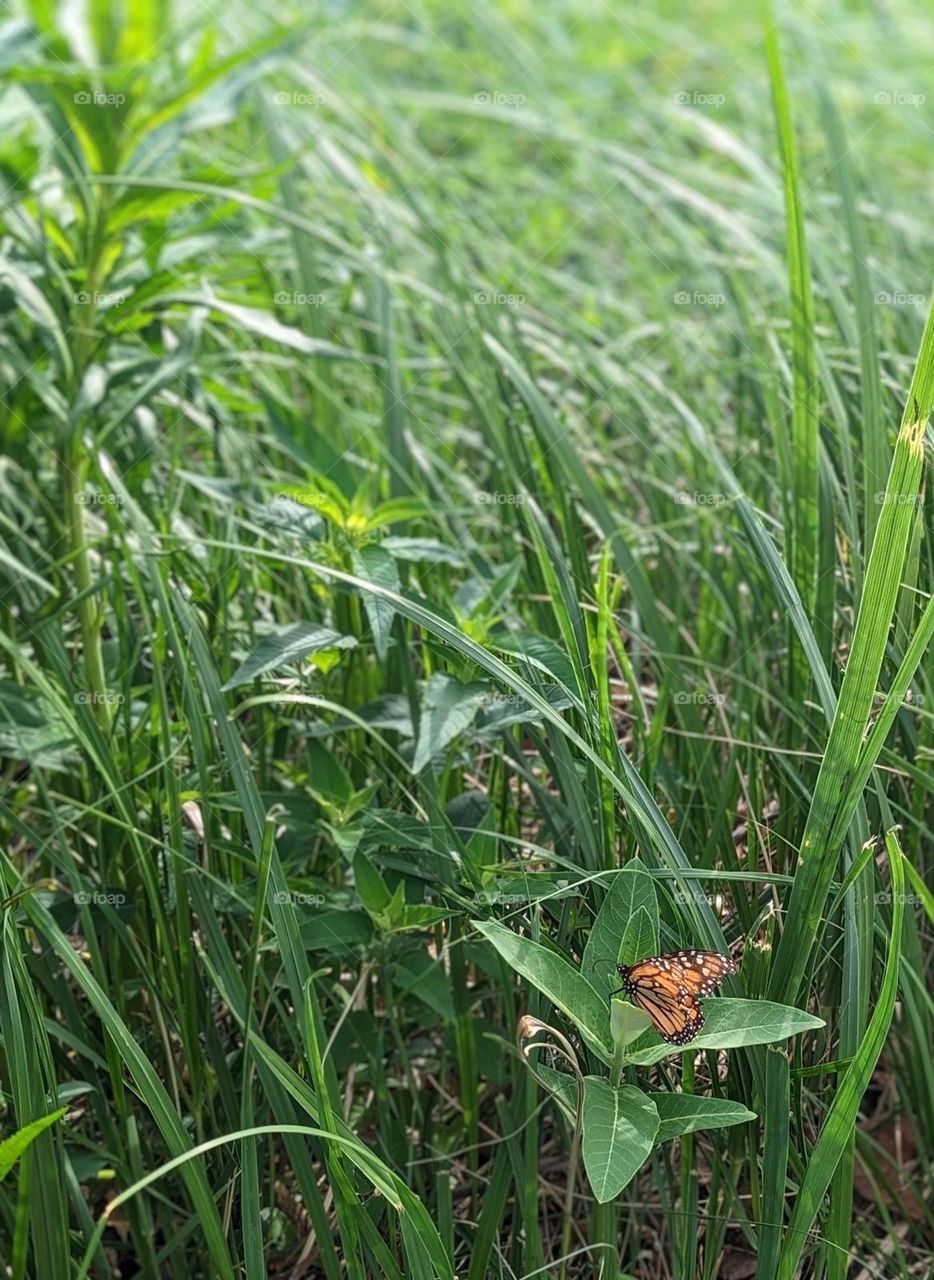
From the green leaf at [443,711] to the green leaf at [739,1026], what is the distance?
1.04ft

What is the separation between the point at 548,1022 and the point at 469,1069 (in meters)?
0.20

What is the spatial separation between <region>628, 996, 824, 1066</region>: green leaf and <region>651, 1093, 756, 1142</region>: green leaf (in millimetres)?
39

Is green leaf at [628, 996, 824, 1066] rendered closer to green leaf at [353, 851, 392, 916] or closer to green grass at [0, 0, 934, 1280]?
green grass at [0, 0, 934, 1280]

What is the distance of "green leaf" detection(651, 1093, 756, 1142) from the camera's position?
0.91 metres

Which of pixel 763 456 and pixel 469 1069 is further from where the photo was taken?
pixel 763 456

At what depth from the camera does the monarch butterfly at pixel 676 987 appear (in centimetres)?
94

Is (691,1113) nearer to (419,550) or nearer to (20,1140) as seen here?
(20,1140)

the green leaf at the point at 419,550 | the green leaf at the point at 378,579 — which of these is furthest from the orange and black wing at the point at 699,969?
the green leaf at the point at 419,550

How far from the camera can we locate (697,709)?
4.71ft

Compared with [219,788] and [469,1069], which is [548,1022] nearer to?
[469,1069]

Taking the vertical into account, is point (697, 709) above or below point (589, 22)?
below

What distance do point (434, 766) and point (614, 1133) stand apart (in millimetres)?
504

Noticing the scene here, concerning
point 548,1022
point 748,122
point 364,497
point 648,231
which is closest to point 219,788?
point 364,497

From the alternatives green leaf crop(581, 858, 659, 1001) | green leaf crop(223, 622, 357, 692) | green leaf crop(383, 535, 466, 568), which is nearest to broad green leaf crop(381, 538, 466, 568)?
green leaf crop(383, 535, 466, 568)
